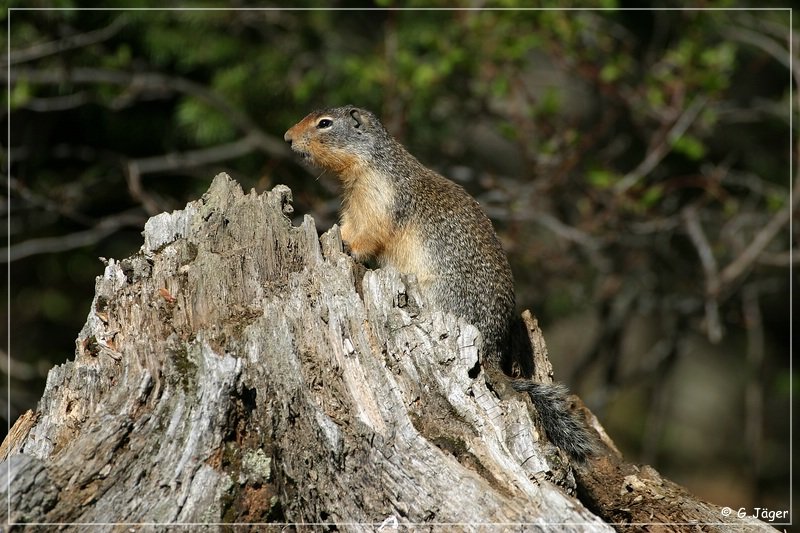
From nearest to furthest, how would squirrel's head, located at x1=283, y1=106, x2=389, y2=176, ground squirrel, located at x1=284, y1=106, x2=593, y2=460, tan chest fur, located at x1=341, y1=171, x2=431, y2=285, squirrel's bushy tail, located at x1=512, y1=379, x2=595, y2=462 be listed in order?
squirrel's bushy tail, located at x1=512, y1=379, x2=595, y2=462 → ground squirrel, located at x1=284, y1=106, x2=593, y2=460 → tan chest fur, located at x1=341, y1=171, x2=431, y2=285 → squirrel's head, located at x1=283, y1=106, x2=389, y2=176

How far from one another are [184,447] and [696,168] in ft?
27.6

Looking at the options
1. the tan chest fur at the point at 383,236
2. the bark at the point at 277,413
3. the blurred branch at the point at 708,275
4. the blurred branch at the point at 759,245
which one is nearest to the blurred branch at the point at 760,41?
the blurred branch at the point at 759,245

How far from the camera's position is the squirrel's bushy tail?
489 centimetres

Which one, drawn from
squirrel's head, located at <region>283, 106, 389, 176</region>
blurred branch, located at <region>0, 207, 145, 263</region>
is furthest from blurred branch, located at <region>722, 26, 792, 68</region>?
blurred branch, located at <region>0, 207, 145, 263</region>

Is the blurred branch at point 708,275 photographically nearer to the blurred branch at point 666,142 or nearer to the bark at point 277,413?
the blurred branch at point 666,142

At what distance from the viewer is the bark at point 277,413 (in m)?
3.77

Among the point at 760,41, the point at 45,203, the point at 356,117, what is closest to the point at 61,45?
the point at 45,203

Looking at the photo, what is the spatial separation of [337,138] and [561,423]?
2.91 metres

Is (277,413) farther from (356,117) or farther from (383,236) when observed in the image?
(356,117)

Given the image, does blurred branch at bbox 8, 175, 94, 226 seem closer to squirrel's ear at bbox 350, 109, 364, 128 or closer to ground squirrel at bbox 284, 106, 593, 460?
ground squirrel at bbox 284, 106, 593, 460

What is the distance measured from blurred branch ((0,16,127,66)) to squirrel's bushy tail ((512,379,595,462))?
5638mm

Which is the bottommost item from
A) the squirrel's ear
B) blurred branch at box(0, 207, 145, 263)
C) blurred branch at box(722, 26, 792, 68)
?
blurred branch at box(0, 207, 145, 263)

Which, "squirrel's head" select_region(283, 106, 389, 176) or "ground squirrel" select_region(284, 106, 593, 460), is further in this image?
"squirrel's head" select_region(283, 106, 389, 176)

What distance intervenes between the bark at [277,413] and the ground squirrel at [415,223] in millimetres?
874
